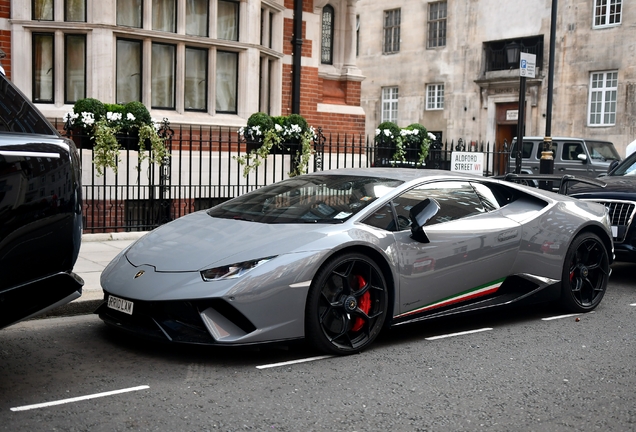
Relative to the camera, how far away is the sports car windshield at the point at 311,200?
6.02 metres

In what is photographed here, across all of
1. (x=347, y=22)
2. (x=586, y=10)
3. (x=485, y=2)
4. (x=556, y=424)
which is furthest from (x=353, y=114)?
(x=485, y=2)

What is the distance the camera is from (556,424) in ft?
14.4

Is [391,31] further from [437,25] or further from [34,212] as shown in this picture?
[34,212]

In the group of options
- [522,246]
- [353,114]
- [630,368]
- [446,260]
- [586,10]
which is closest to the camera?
[630,368]

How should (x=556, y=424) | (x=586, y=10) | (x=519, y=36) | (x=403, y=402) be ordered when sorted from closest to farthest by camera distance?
(x=556, y=424) < (x=403, y=402) < (x=586, y=10) < (x=519, y=36)

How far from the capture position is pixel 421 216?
601 centimetres

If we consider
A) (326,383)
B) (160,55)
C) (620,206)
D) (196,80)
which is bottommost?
(326,383)

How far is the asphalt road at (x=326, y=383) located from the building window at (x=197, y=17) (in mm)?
8726

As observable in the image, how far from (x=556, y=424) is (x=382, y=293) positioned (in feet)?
5.67

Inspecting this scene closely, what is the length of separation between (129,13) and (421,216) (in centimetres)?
924

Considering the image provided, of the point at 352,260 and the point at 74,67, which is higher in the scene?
the point at 74,67

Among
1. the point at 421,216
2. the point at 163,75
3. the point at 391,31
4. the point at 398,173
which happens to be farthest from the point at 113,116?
the point at 391,31

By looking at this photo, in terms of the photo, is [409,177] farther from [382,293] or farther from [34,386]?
[34,386]

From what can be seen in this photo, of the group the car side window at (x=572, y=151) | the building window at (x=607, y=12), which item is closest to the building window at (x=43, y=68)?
the car side window at (x=572, y=151)
